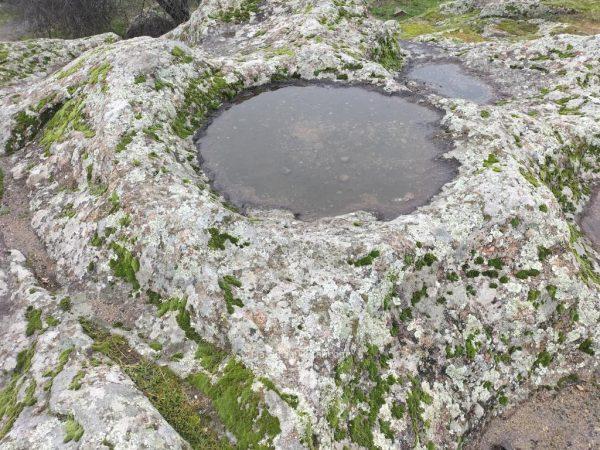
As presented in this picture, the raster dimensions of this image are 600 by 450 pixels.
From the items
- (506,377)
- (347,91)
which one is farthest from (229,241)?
(347,91)

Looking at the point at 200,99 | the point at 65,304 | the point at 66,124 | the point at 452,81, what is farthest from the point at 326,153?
the point at 452,81

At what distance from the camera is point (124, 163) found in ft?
45.4

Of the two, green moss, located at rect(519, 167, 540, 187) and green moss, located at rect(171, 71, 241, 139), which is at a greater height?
green moss, located at rect(171, 71, 241, 139)

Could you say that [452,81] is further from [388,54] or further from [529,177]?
[529,177]

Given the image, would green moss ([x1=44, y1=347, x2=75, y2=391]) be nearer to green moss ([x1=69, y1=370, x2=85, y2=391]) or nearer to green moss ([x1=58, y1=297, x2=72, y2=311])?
green moss ([x1=69, y1=370, x2=85, y2=391])

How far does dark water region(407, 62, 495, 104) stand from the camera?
2411cm

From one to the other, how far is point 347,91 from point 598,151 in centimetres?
1131

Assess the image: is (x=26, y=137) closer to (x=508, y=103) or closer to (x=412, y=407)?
(x=412, y=407)

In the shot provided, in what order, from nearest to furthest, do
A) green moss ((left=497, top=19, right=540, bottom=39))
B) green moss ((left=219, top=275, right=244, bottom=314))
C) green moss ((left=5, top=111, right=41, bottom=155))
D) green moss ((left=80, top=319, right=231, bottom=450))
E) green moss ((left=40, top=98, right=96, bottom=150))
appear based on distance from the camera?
green moss ((left=80, top=319, right=231, bottom=450)), green moss ((left=219, top=275, right=244, bottom=314)), green moss ((left=40, top=98, right=96, bottom=150)), green moss ((left=5, top=111, right=41, bottom=155)), green moss ((left=497, top=19, right=540, bottom=39))

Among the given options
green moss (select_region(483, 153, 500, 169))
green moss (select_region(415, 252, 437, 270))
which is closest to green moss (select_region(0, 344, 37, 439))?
green moss (select_region(415, 252, 437, 270))

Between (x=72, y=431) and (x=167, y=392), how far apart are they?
6.64ft

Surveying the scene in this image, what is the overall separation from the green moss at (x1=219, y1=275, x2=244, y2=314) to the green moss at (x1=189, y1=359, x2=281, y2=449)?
137cm

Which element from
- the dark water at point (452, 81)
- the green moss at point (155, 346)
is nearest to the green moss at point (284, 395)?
the green moss at point (155, 346)

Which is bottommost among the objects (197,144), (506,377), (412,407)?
(506,377)
